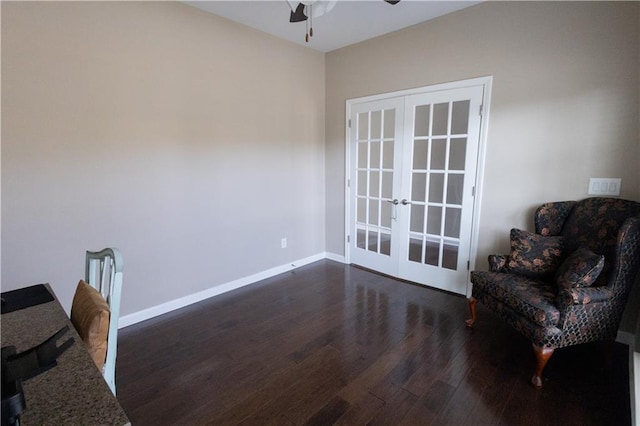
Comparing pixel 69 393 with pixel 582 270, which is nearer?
pixel 69 393

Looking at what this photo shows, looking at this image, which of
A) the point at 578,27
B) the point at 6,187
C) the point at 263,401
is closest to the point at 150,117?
the point at 6,187

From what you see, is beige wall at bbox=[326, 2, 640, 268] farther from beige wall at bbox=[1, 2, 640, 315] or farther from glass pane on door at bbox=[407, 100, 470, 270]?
glass pane on door at bbox=[407, 100, 470, 270]

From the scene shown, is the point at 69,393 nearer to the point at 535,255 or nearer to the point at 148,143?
the point at 148,143

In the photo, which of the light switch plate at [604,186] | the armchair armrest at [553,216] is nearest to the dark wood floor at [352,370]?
the armchair armrest at [553,216]

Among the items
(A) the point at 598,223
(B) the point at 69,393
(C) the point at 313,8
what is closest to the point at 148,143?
(C) the point at 313,8

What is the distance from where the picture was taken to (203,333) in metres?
2.58

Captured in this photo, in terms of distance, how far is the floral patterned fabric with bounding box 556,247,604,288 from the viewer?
1.93 meters

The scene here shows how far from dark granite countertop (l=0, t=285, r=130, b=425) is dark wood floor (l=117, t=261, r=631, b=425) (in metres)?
1.03

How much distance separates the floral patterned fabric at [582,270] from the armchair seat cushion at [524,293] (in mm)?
141

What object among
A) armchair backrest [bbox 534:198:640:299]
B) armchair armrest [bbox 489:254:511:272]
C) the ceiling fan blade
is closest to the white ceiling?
the ceiling fan blade

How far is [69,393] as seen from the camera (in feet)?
2.51

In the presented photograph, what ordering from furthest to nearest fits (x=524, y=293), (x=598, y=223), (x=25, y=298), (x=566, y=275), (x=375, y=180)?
(x=375, y=180)
(x=598, y=223)
(x=524, y=293)
(x=566, y=275)
(x=25, y=298)

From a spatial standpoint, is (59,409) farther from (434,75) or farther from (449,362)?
(434,75)

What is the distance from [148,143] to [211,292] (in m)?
1.58
